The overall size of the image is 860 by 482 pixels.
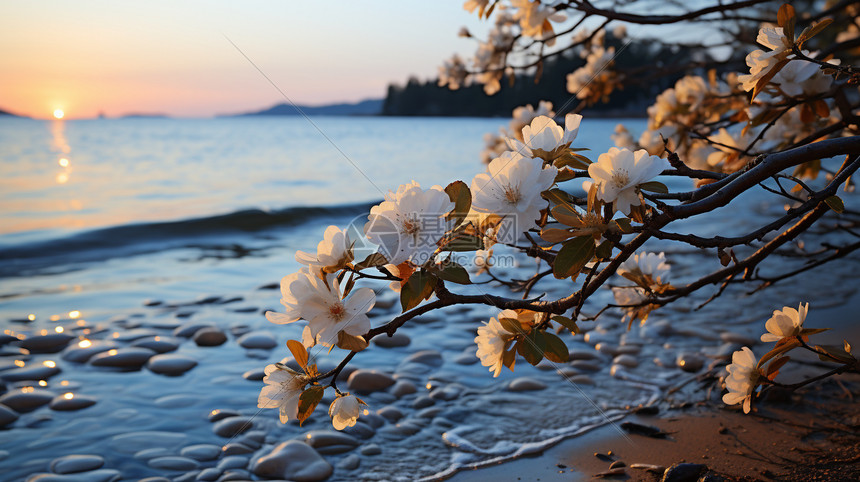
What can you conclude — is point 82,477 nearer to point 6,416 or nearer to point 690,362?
point 6,416

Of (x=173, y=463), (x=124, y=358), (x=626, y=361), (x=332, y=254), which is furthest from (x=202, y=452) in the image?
(x=626, y=361)

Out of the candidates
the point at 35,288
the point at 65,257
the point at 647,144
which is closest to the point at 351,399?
the point at 647,144

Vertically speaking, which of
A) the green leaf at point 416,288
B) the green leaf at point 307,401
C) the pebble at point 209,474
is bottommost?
the pebble at point 209,474

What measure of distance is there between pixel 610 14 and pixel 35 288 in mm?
4912

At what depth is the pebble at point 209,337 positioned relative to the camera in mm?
3266

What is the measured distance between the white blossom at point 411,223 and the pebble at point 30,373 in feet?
8.78

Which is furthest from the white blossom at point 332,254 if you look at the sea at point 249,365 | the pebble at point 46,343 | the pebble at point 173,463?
the pebble at point 46,343

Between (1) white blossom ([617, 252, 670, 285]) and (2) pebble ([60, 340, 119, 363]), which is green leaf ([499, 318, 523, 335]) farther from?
(2) pebble ([60, 340, 119, 363])

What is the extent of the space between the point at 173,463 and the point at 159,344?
1306mm

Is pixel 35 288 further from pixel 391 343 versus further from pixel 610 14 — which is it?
pixel 610 14

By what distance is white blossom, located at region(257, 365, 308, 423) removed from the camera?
1.06 metres

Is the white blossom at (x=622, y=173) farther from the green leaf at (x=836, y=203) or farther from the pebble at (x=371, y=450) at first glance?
the pebble at (x=371, y=450)

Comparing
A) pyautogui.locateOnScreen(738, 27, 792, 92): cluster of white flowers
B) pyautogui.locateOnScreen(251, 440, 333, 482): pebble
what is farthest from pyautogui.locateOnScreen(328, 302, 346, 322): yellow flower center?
pyautogui.locateOnScreen(251, 440, 333, 482): pebble

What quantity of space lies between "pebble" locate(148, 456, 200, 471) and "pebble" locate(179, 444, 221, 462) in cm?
3
